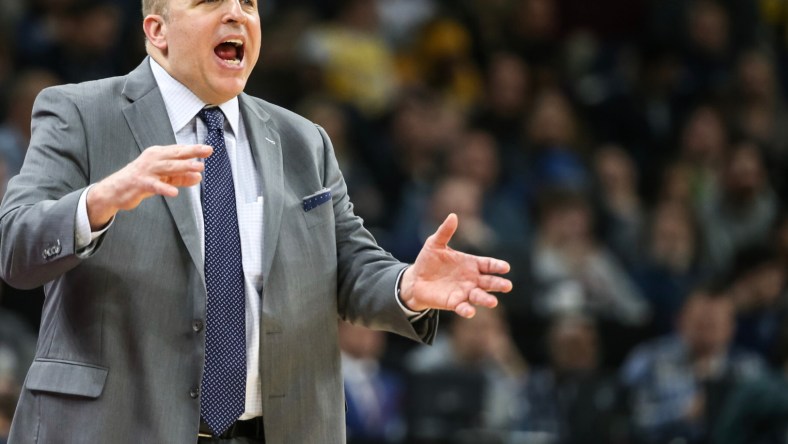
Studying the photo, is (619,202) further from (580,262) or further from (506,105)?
(506,105)

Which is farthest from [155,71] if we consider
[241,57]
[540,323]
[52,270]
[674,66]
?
[674,66]

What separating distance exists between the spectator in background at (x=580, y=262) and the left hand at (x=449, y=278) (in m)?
4.56

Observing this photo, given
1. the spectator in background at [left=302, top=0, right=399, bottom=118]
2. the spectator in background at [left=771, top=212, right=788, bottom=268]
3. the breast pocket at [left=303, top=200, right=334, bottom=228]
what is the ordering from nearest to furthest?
1. the breast pocket at [left=303, top=200, right=334, bottom=228]
2. the spectator in background at [left=771, top=212, right=788, bottom=268]
3. the spectator in background at [left=302, top=0, right=399, bottom=118]

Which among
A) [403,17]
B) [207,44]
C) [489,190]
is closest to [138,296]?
[207,44]

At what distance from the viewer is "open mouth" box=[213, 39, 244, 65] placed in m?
3.03

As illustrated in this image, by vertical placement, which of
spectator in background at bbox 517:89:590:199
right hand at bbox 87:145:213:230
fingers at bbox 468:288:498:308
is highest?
spectator in background at bbox 517:89:590:199

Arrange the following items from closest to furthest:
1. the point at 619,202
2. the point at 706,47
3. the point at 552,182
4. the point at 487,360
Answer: the point at 487,360
the point at 552,182
the point at 619,202
the point at 706,47

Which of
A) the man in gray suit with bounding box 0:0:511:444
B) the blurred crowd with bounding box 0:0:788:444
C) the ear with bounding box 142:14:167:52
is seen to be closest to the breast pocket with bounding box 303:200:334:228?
the man in gray suit with bounding box 0:0:511:444

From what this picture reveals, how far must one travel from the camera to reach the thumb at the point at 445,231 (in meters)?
2.83

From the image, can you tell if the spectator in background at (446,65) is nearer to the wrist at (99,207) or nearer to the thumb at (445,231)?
the thumb at (445,231)

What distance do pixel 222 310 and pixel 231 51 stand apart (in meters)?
0.63

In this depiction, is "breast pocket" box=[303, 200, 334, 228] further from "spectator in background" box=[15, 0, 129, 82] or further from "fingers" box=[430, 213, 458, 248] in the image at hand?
"spectator in background" box=[15, 0, 129, 82]

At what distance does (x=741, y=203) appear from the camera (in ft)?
28.7

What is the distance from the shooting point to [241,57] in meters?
3.06
